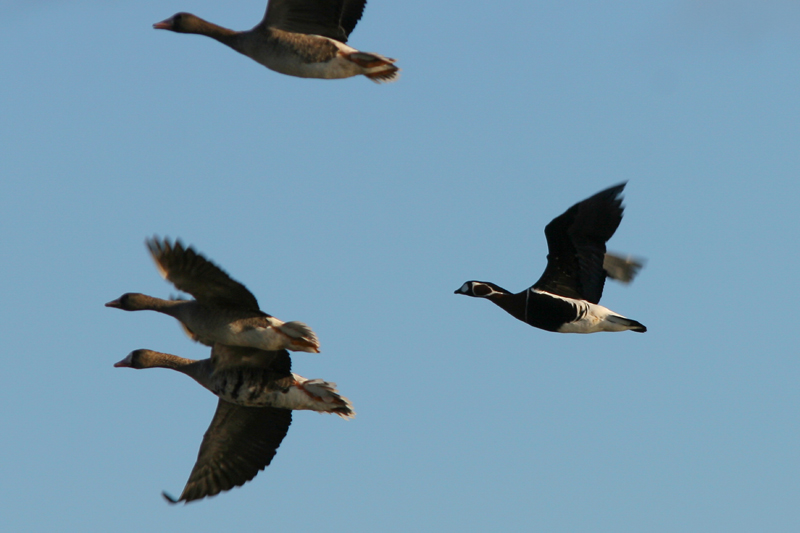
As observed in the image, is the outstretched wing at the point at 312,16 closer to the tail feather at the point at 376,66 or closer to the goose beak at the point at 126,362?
the tail feather at the point at 376,66

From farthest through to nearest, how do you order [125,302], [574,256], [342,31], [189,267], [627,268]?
[627,268] < [574,256] < [342,31] < [125,302] < [189,267]

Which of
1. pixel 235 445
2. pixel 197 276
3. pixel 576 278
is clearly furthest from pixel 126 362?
pixel 576 278

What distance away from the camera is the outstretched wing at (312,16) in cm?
1552

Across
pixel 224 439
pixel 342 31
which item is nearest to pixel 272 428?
pixel 224 439

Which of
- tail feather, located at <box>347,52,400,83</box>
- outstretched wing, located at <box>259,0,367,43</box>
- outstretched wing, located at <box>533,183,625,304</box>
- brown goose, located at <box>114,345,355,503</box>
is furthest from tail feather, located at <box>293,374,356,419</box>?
outstretched wing, located at <box>259,0,367,43</box>

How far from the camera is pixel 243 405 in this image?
1506cm

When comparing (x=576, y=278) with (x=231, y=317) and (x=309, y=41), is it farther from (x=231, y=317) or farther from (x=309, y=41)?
(x=231, y=317)

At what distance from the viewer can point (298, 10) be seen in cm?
1555

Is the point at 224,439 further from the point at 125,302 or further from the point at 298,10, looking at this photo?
the point at 298,10

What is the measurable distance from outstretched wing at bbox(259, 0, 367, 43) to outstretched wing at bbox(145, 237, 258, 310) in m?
3.80

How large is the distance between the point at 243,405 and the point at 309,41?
439cm

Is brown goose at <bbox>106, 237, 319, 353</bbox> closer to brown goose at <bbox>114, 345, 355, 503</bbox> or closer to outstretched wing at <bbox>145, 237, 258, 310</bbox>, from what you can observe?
outstretched wing at <bbox>145, 237, 258, 310</bbox>

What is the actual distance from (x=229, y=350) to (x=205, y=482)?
179 cm

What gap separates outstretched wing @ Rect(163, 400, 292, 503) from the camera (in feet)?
50.5
